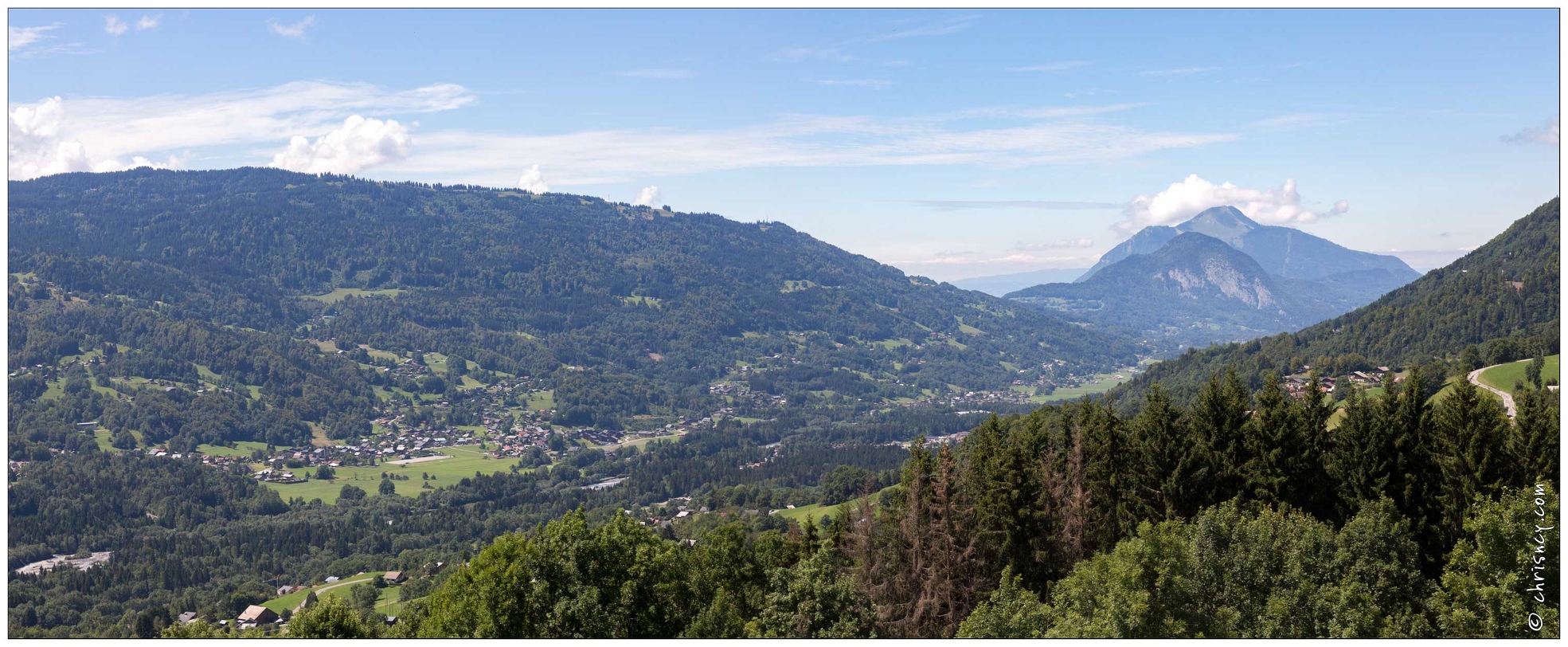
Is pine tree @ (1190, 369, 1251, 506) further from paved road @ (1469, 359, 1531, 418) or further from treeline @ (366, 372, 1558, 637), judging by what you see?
paved road @ (1469, 359, 1531, 418)

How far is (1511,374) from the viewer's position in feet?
271

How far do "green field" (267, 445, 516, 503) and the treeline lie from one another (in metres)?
139

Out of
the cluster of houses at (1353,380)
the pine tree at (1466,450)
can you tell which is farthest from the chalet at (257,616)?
the cluster of houses at (1353,380)

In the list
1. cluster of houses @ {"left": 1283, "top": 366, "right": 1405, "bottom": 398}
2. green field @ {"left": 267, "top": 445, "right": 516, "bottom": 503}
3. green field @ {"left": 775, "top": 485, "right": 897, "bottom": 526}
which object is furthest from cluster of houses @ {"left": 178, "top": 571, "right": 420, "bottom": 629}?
cluster of houses @ {"left": 1283, "top": 366, "right": 1405, "bottom": 398}

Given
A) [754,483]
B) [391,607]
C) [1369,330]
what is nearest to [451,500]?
[754,483]

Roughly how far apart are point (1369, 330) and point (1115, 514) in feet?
423

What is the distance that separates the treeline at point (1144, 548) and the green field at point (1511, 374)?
51.9 meters

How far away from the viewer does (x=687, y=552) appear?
37.0 m

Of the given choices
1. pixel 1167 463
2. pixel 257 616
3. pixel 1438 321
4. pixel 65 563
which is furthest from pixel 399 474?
pixel 1438 321

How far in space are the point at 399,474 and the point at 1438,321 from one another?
555 ft

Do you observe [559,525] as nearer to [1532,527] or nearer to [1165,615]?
[1165,615]

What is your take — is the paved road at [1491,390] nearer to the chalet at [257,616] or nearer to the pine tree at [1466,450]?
the pine tree at [1466,450]

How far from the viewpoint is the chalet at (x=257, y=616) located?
85.5 metres

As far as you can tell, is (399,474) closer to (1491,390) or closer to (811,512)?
(811,512)
